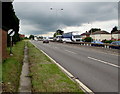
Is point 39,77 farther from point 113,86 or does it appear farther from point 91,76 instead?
point 113,86

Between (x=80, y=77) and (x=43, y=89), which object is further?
(x=80, y=77)

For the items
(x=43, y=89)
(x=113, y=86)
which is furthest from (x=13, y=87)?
(x=113, y=86)

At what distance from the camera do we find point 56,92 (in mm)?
5500

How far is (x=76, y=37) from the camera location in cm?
5512

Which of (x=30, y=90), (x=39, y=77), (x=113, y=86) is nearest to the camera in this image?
(x=30, y=90)

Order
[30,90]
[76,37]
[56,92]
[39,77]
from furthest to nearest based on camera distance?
[76,37]
[39,77]
[30,90]
[56,92]

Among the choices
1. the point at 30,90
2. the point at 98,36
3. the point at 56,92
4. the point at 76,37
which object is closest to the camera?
the point at 56,92

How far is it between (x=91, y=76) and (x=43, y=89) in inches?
121

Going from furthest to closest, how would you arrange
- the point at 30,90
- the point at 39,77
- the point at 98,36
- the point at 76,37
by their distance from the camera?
the point at 98,36
the point at 76,37
the point at 39,77
the point at 30,90

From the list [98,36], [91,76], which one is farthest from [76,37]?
[98,36]

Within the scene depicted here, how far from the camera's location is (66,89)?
5801 millimetres

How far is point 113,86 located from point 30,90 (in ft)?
10.0

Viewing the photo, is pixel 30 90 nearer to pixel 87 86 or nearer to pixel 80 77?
pixel 87 86

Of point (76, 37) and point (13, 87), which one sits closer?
point (13, 87)
